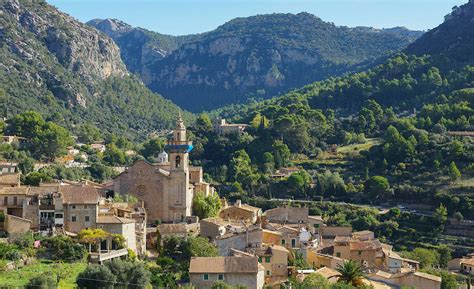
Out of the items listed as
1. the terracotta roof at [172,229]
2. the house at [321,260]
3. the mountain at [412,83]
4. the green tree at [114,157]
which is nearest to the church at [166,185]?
the terracotta roof at [172,229]

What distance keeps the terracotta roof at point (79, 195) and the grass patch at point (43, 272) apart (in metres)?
3.91

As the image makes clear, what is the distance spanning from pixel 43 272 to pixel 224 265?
799 centimetres

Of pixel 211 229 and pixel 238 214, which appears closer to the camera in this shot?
pixel 211 229

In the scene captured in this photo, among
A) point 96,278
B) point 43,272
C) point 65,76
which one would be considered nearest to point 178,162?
point 43,272

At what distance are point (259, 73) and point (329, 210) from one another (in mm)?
134894

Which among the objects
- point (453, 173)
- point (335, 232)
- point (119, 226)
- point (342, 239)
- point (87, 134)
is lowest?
point (342, 239)

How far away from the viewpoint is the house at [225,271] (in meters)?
35.0

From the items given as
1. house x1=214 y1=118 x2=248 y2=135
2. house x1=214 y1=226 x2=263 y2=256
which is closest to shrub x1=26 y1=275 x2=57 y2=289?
house x1=214 y1=226 x2=263 y2=256

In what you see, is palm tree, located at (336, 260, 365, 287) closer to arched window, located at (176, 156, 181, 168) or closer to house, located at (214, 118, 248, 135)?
arched window, located at (176, 156, 181, 168)

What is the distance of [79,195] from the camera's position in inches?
1513

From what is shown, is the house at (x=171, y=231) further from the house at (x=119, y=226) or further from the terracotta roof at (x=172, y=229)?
the house at (x=119, y=226)

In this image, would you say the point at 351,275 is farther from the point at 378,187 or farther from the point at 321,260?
the point at 378,187

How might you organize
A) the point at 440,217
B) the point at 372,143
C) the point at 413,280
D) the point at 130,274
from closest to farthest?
the point at 130,274, the point at 413,280, the point at 440,217, the point at 372,143

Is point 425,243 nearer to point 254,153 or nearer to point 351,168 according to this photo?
point 351,168
